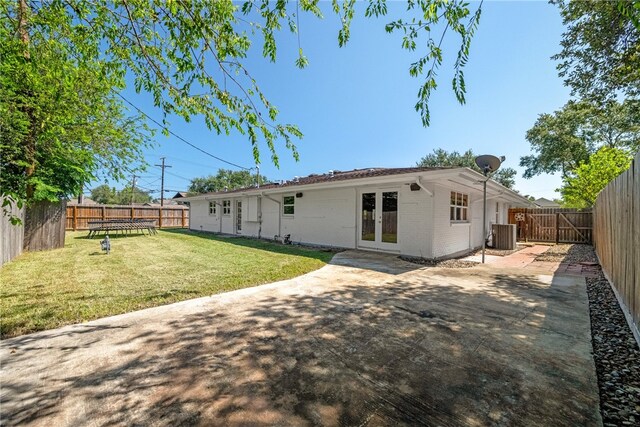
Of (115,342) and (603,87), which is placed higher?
(603,87)

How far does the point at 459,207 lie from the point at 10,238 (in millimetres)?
13198

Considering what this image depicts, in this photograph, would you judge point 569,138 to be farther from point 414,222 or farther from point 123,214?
point 123,214

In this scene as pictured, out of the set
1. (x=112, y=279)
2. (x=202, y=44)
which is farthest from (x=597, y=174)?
(x=112, y=279)

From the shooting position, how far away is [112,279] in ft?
16.9

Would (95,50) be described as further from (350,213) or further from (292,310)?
(350,213)

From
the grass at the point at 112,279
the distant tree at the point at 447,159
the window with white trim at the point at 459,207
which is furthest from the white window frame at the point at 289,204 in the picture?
the distant tree at the point at 447,159

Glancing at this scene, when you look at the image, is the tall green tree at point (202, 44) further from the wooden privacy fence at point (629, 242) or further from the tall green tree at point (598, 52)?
the tall green tree at point (598, 52)

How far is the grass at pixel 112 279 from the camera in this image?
11.5 ft

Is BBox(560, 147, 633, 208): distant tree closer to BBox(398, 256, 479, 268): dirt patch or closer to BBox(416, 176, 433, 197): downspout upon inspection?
BBox(398, 256, 479, 268): dirt patch

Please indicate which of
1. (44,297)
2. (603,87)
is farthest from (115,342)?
(603,87)

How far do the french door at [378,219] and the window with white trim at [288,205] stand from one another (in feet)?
11.9

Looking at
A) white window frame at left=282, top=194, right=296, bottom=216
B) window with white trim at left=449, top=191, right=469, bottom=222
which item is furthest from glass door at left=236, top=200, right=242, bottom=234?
window with white trim at left=449, top=191, right=469, bottom=222

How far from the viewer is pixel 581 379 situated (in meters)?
2.22

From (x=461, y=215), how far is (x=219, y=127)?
958 centimetres
